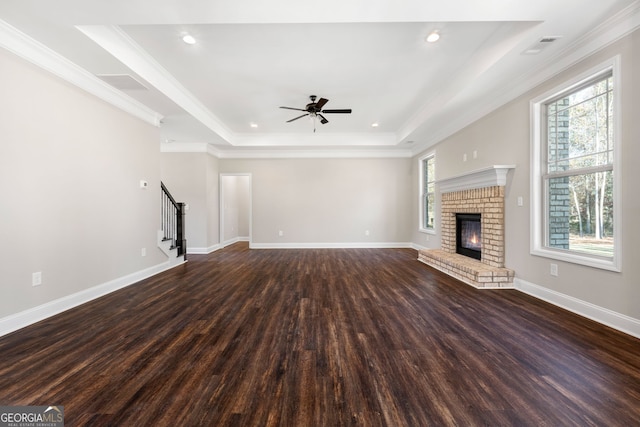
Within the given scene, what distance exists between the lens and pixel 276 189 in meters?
7.62

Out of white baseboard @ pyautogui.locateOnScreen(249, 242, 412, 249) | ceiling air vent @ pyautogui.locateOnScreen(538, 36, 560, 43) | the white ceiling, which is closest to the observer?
the white ceiling

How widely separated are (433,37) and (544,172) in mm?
2116

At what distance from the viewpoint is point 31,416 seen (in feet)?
4.64

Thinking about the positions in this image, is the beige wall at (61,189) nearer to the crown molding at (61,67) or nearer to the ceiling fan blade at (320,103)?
the crown molding at (61,67)

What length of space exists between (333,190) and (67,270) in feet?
18.9

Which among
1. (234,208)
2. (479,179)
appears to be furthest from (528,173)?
(234,208)

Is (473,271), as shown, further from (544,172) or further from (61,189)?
(61,189)

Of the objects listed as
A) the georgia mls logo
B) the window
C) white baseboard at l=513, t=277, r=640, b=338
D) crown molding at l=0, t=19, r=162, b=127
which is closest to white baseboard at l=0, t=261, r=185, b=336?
the georgia mls logo

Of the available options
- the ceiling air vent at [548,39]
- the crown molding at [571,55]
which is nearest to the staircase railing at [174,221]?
the crown molding at [571,55]

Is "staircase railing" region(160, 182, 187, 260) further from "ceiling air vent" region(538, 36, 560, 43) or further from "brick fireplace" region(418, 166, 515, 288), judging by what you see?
"ceiling air vent" region(538, 36, 560, 43)

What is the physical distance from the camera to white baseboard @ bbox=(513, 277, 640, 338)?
2.29 m

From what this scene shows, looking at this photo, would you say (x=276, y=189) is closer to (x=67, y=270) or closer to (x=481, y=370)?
(x=67, y=270)

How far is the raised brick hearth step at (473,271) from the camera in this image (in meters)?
3.66

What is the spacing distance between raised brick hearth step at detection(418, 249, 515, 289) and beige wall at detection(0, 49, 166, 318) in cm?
499
